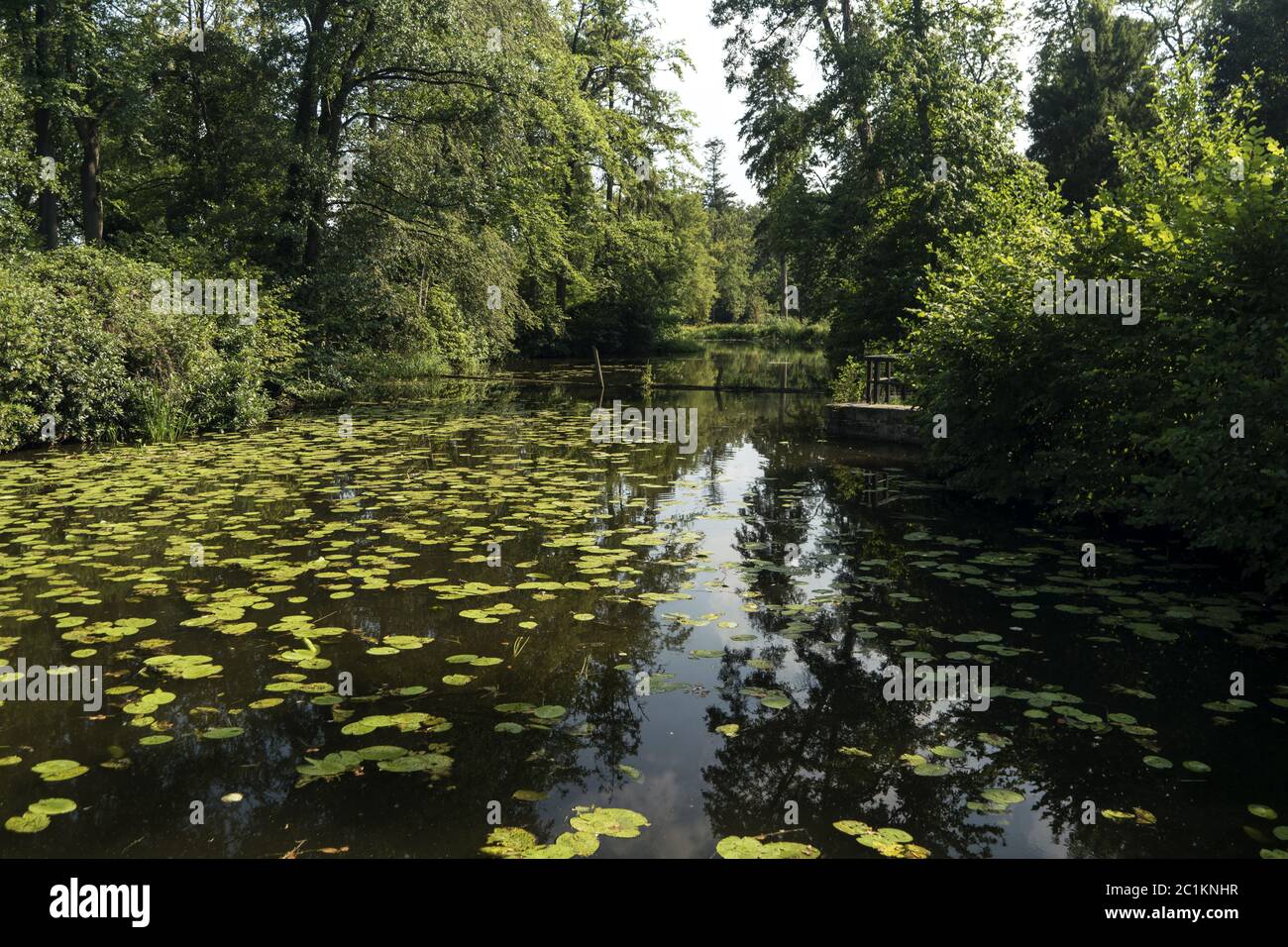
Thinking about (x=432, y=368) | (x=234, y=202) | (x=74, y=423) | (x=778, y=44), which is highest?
(x=778, y=44)

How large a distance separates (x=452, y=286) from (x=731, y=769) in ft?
65.5

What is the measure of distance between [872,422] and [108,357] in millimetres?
12195

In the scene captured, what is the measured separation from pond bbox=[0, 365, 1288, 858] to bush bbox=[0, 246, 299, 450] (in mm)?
3569

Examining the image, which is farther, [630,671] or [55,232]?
[55,232]

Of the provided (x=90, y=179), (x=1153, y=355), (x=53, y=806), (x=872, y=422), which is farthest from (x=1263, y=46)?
(x=53, y=806)

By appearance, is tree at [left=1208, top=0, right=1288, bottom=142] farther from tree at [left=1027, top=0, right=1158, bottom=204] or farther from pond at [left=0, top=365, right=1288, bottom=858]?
pond at [left=0, top=365, right=1288, bottom=858]

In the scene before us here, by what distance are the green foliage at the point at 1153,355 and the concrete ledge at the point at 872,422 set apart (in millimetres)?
2957

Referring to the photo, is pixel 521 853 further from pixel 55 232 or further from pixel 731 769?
pixel 55 232

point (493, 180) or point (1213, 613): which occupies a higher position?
point (493, 180)

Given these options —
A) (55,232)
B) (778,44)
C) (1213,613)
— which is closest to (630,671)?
(1213,613)

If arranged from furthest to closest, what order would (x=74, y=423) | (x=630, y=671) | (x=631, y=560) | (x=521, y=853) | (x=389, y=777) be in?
(x=74, y=423), (x=631, y=560), (x=630, y=671), (x=389, y=777), (x=521, y=853)

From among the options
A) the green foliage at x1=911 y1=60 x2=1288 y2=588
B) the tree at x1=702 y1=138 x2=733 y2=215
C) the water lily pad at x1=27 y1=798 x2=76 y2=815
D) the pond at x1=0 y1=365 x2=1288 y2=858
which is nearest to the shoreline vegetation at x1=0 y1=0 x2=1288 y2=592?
the green foliage at x1=911 y1=60 x2=1288 y2=588

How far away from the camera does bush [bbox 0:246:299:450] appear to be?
11.1m

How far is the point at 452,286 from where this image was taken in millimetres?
21750
